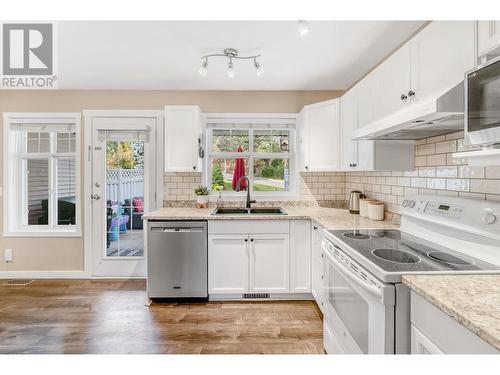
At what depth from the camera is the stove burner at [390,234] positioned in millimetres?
1815

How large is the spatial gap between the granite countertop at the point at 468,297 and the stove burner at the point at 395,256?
22cm

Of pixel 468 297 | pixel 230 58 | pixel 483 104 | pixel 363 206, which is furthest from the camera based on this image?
pixel 363 206

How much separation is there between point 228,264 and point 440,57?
229 centimetres

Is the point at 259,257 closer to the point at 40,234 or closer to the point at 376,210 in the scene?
the point at 376,210

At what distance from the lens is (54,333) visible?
220 cm

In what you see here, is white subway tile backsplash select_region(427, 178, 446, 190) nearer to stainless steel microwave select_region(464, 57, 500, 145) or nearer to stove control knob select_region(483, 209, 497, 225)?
stove control knob select_region(483, 209, 497, 225)

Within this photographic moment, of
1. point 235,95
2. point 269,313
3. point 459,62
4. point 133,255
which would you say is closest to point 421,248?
point 459,62

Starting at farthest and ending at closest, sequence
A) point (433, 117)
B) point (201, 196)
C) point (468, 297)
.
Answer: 1. point (201, 196)
2. point (433, 117)
3. point (468, 297)

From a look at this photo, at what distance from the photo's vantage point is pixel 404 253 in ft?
4.77

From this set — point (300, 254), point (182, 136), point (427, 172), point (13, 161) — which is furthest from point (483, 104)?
point (13, 161)

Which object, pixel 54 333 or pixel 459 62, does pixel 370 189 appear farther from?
pixel 54 333

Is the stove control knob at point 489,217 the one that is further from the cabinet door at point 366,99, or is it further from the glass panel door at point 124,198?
the glass panel door at point 124,198

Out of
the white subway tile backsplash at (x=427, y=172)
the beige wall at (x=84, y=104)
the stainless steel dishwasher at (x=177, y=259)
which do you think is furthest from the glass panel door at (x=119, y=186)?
the white subway tile backsplash at (x=427, y=172)

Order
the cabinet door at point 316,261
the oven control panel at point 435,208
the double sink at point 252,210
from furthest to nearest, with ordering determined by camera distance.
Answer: the double sink at point 252,210, the cabinet door at point 316,261, the oven control panel at point 435,208
